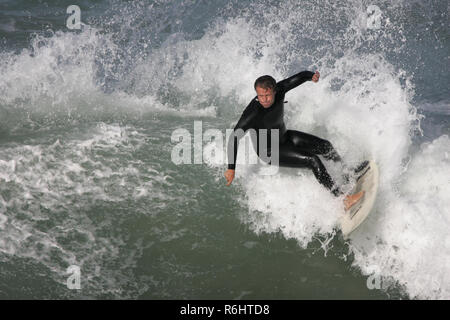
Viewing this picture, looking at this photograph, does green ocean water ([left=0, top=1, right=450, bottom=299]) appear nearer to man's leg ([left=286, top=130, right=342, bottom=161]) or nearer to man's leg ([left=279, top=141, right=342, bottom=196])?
man's leg ([left=279, top=141, right=342, bottom=196])

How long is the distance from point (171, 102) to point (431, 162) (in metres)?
5.05

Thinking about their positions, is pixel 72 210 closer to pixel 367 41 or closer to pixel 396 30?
pixel 367 41

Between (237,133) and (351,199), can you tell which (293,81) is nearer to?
(237,133)

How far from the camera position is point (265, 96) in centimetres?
473

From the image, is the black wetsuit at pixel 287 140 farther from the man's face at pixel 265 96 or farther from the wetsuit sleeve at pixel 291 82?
the man's face at pixel 265 96

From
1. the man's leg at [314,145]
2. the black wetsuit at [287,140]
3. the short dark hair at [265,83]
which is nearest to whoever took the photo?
the short dark hair at [265,83]

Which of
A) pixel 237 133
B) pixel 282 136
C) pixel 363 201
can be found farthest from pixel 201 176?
pixel 363 201

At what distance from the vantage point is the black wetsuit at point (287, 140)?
4.93 metres

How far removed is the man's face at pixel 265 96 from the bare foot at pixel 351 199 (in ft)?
4.83

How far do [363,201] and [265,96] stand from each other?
164 centimetres

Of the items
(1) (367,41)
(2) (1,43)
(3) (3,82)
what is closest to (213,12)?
(1) (367,41)

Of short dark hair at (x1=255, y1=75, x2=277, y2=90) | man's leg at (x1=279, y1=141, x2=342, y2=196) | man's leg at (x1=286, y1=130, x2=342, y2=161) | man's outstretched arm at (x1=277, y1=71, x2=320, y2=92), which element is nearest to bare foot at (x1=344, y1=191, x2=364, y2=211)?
man's leg at (x1=279, y1=141, x2=342, y2=196)

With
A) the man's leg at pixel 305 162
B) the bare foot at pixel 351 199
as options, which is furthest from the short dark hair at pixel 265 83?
the bare foot at pixel 351 199

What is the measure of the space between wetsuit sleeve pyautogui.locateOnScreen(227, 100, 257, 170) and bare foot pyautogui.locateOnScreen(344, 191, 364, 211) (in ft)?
4.72
